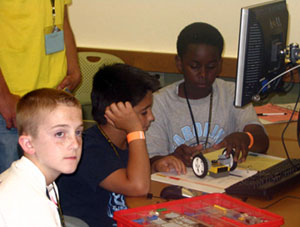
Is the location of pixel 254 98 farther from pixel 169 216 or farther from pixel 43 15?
pixel 43 15

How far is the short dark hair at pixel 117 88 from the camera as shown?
2.10 m

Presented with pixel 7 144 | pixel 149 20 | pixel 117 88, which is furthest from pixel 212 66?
pixel 149 20

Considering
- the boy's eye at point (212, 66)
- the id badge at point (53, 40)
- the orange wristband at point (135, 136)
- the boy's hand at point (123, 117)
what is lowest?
the orange wristband at point (135, 136)

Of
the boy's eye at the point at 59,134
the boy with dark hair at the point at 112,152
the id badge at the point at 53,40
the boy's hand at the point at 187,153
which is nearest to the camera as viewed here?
the boy's eye at the point at 59,134

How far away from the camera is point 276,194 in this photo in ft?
5.91

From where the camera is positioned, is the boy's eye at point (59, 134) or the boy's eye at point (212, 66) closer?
the boy's eye at point (59, 134)

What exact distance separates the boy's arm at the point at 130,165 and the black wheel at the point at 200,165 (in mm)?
176

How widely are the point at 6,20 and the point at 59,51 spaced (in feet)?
0.97

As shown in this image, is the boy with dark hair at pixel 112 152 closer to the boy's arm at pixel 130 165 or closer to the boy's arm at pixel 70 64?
the boy's arm at pixel 130 165

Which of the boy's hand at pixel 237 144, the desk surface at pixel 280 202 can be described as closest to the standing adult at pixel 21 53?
the desk surface at pixel 280 202

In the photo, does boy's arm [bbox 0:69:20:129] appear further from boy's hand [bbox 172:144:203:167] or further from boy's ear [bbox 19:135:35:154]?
boy's hand [bbox 172:144:203:167]

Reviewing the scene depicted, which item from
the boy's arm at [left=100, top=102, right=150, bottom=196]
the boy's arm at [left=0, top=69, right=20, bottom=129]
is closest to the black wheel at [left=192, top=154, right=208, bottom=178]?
the boy's arm at [left=100, top=102, right=150, bottom=196]

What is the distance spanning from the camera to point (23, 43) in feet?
7.27

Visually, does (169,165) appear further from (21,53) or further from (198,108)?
(21,53)
